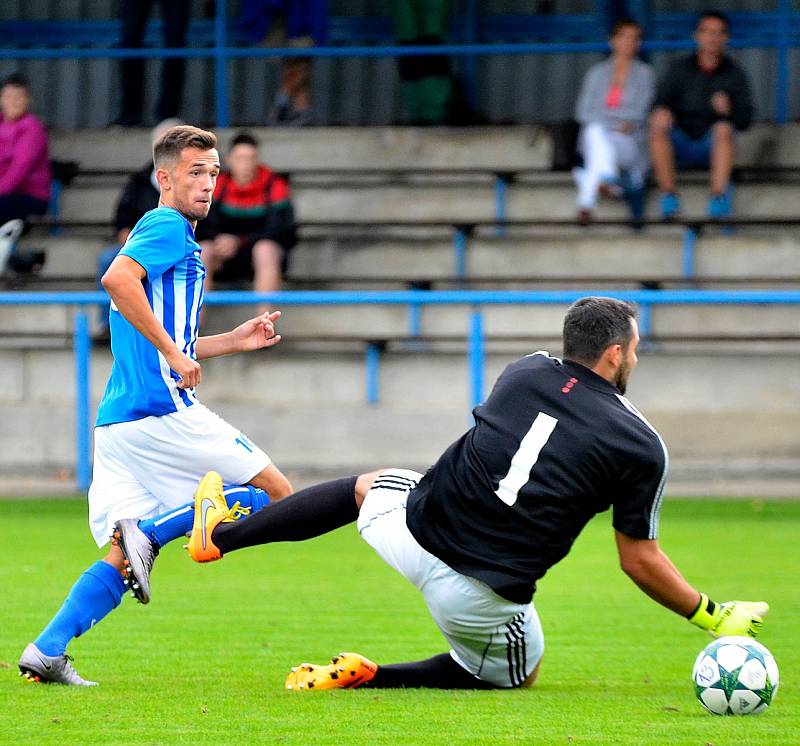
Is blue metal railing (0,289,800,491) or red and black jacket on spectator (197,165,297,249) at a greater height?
red and black jacket on spectator (197,165,297,249)

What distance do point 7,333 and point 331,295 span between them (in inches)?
125

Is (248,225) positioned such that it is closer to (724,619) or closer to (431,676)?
(431,676)

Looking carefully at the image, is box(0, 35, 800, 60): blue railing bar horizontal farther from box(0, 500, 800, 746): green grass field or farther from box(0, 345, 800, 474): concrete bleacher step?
box(0, 500, 800, 746): green grass field

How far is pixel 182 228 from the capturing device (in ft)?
16.5

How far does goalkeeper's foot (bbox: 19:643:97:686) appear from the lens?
196 inches

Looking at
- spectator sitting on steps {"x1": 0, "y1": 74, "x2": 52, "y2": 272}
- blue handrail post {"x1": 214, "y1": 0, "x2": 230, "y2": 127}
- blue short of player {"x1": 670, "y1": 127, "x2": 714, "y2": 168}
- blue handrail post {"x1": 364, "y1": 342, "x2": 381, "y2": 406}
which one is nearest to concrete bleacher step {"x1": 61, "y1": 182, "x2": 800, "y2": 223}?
blue short of player {"x1": 670, "y1": 127, "x2": 714, "y2": 168}

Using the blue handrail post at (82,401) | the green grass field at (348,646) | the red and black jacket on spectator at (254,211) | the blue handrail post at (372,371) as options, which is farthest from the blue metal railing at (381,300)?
the green grass field at (348,646)

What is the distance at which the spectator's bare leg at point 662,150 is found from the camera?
43.1ft

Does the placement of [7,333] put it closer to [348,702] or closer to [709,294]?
[709,294]

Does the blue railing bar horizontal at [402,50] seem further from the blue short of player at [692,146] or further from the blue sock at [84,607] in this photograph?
the blue sock at [84,607]

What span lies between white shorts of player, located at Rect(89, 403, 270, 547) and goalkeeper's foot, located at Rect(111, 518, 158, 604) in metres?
0.09

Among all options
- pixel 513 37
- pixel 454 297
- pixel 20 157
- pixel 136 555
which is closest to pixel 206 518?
pixel 136 555

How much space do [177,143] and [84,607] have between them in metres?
1.49

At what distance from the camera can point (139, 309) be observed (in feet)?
16.0
